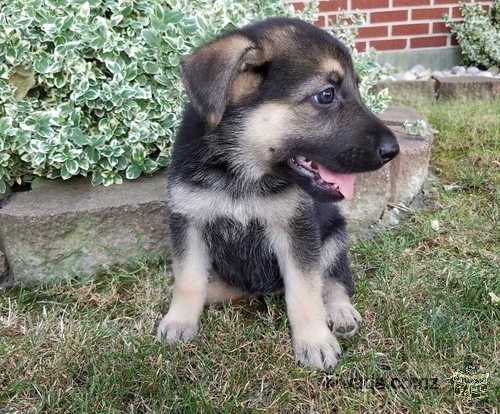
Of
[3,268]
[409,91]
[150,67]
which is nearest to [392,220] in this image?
[150,67]

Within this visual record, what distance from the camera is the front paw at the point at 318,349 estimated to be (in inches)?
97.5

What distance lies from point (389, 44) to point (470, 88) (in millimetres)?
1257

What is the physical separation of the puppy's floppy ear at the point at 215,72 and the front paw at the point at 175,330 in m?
1.04

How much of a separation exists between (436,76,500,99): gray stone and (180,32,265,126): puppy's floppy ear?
15.6 feet

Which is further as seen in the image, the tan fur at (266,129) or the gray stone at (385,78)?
the gray stone at (385,78)

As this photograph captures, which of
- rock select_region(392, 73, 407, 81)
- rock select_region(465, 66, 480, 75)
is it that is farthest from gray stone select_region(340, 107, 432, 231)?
rock select_region(465, 66, 480, 75)

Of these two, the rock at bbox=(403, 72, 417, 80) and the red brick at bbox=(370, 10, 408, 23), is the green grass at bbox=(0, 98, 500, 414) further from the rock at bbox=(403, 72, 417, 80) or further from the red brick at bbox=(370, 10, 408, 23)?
the red brick at bbox=(370, 10, 408, 23)

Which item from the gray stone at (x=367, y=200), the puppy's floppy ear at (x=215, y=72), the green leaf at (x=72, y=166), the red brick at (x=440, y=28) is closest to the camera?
the puppy's floppy ear at (x=215, y=72)

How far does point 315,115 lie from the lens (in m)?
2.34

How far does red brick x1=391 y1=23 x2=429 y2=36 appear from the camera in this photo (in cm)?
705

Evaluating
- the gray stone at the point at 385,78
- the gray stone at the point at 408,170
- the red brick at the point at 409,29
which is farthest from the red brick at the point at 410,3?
the gray stone at the point at 408,170

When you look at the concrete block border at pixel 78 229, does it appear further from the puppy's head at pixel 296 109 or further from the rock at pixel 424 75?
the rock at pixel 424 75

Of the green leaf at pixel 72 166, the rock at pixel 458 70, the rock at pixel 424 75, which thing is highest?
the green leaf at pixel 72 166

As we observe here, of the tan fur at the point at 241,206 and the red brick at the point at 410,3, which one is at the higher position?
the tan fur at the point at 241,206
